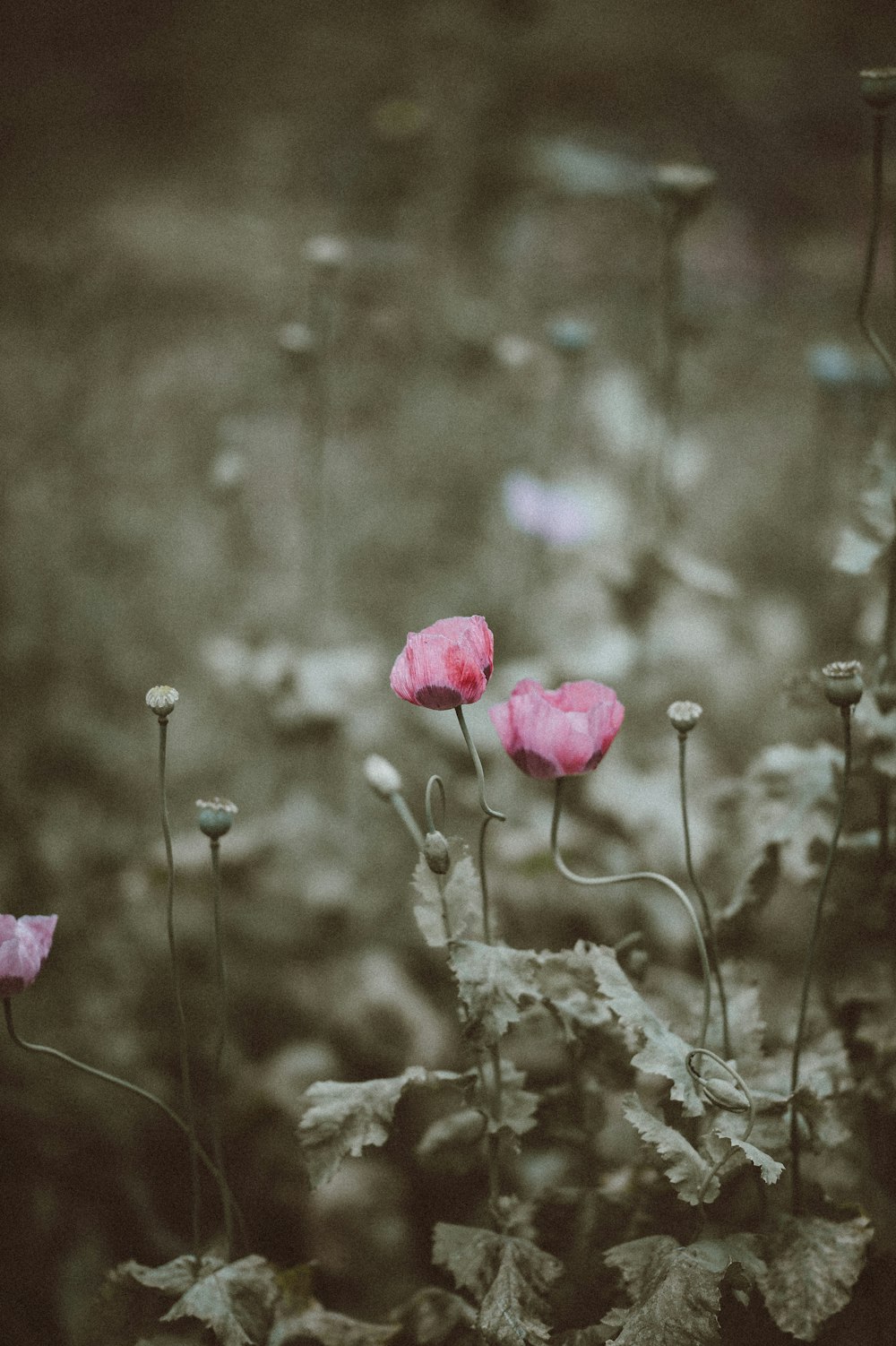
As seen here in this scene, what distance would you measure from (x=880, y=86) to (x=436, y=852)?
65 centimetres

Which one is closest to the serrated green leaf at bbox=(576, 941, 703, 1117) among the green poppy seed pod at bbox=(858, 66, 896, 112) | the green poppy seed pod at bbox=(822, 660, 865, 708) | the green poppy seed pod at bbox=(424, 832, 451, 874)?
the green poppy seed pod at bbox=(424, 832, 451, 874)

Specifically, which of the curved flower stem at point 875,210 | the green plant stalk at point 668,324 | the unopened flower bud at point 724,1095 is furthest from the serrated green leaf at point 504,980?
the green plant stalk at point 668,324

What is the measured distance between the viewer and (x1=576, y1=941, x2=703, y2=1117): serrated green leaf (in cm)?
77

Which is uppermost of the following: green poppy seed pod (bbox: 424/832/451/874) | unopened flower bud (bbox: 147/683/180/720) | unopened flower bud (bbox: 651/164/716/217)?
unopened flower bud (bbox: 651/164/716/217)

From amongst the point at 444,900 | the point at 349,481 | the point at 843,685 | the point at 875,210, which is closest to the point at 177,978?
the point at 444,900

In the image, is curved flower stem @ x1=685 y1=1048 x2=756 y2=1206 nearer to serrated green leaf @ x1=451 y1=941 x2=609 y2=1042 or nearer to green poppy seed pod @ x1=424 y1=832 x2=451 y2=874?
serrated green leaf @ x1=451 y1=941 x2=609 y2=1042

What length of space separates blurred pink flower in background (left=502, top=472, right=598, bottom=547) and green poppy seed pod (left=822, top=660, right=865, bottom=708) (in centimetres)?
87

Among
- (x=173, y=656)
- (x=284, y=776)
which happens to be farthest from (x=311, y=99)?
(x=284, y=776)

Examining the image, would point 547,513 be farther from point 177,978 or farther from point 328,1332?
point 328,1332

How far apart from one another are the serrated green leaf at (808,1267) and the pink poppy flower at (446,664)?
470 mm

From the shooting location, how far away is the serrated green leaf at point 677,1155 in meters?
0.76

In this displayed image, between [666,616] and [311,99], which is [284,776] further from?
[311,99]

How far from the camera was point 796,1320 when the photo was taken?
0.77 meters

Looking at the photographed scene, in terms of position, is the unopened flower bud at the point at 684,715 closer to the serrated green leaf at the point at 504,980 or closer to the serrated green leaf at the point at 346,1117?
the serrated green leaf at the point at 504,980
